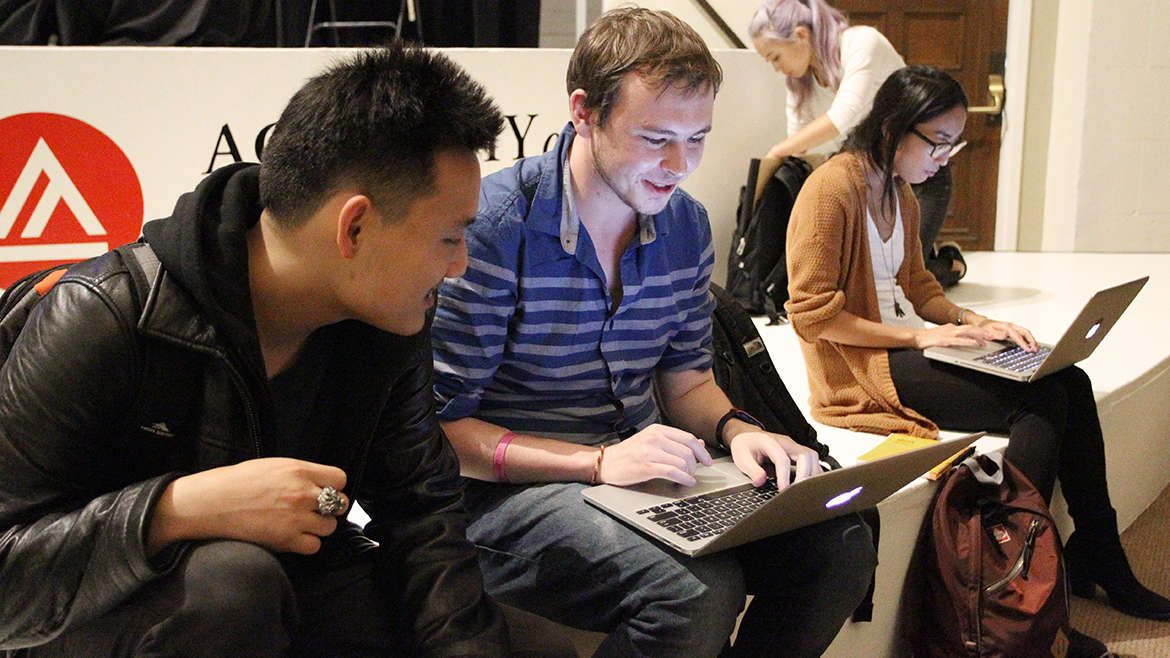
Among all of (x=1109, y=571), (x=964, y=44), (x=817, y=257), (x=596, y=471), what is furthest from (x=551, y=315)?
(x=964, y=44)

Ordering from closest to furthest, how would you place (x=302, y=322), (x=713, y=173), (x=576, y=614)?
(x=302, y=322) < (x=576, y=614) < (x=713, y=173)

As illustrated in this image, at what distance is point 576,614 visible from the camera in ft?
4.06

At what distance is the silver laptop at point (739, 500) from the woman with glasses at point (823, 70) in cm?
200

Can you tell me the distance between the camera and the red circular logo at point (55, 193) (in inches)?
91.3


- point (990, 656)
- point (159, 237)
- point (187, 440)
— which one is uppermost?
point (159, 237)

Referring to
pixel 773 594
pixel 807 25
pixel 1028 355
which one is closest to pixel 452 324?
pixel 773 594

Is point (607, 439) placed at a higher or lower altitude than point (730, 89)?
lower

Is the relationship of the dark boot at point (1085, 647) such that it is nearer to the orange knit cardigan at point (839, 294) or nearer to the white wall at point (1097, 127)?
the orange knit cardigan at point (839, 294)

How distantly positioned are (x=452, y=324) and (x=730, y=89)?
7.73 ft

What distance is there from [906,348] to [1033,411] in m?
0.27

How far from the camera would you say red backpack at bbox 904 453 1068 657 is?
1.73 meters

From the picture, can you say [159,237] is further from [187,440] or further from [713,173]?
[713,173]

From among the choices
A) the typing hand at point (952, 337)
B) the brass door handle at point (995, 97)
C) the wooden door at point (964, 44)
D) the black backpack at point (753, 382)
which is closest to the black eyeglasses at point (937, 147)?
the typing hand at point (952, 337)

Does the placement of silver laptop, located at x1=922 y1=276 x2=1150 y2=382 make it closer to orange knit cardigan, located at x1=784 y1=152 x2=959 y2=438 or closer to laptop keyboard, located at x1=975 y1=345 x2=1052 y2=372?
laptop keyboard, located at x1=975 y1=345 x2=1052 y2=372
